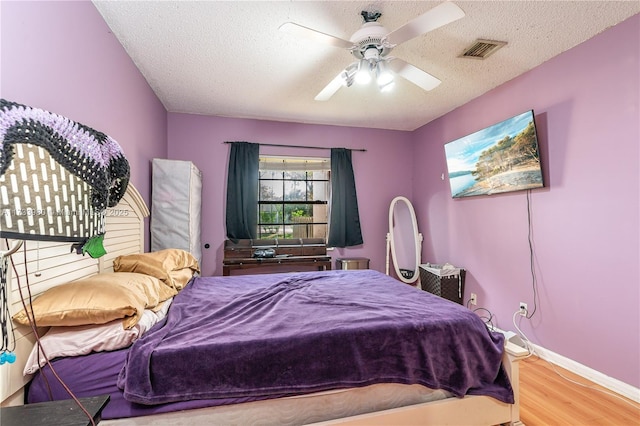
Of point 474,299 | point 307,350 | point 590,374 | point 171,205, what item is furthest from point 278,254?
point 590,374

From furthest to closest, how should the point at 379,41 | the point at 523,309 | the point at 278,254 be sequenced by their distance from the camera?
the point at 278,254 → the point at 523,309 → the point at 379,41

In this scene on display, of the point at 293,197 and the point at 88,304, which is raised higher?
the point at 293,197

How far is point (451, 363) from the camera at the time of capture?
158 cm

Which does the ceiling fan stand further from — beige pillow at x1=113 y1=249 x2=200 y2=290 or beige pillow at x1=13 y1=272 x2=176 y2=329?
beige pillow at x1=113 y1=249 x2=200 y2=290

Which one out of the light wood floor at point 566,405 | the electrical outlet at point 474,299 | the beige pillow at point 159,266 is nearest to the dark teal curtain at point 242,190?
the beige pillow at point 159,266

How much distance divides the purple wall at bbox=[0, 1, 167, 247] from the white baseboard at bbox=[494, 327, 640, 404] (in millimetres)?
2765

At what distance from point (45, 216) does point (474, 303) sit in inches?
148

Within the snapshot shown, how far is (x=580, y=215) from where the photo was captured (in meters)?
2.31

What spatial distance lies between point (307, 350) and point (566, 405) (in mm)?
1778

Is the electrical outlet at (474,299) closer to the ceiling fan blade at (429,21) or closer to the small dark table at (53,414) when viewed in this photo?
the ceiling fan blade at (429,21)

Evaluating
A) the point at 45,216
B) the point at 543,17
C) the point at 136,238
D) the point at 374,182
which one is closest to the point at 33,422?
the point at 45,216

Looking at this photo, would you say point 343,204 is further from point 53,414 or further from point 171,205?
point 53,414

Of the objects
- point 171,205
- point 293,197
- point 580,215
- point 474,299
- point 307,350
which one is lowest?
point 474,299

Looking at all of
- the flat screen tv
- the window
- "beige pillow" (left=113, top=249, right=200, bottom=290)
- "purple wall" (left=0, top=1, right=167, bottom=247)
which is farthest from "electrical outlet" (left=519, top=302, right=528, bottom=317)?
"purple wall" (left=0, top=1, right=167, bottom=247)
